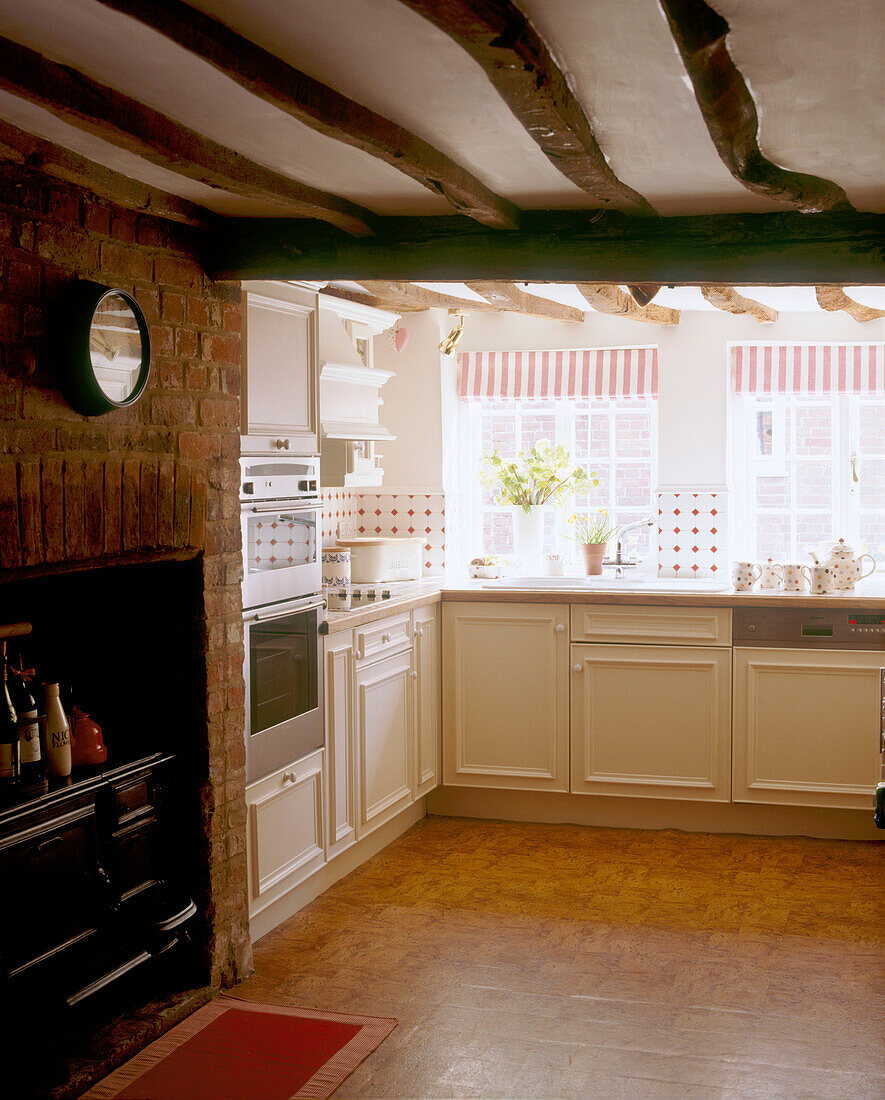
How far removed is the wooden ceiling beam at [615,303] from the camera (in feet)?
13.1

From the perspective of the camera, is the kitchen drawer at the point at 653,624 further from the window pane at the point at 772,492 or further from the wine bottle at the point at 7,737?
the wine bottle at the point at 7,737

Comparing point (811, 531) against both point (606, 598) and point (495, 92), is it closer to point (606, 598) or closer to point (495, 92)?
point (606, 598)

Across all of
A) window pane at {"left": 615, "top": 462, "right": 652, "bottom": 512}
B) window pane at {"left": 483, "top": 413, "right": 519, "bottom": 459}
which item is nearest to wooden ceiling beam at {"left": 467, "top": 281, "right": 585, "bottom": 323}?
window pane at {"left": 483, "top": 413, "right": 519, "bottom": 459}

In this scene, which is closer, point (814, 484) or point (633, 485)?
point (814, 484)

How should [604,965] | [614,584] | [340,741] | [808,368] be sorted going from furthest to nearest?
[808,368] < [614,584] < [340,741] < [604,965]

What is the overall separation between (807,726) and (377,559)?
1979 mm

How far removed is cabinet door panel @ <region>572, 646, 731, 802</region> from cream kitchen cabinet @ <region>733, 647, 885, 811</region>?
0.08 metres

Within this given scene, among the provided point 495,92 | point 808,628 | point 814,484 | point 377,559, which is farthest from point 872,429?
point 495,92

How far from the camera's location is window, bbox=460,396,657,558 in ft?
19.1

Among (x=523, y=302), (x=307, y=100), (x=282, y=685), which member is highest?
(x=523, y=302)

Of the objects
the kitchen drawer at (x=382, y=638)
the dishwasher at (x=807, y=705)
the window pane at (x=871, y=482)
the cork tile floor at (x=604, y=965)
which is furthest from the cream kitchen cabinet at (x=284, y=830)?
the window pane at (x=871, y=482)

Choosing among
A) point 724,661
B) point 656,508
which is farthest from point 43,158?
point 656,508

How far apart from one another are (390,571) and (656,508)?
57.4 inches

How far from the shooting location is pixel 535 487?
5.76 meters
